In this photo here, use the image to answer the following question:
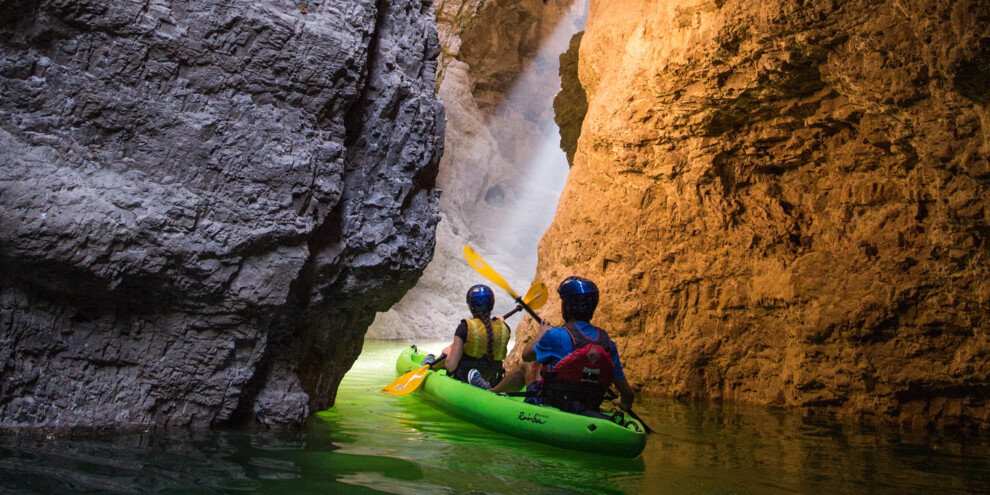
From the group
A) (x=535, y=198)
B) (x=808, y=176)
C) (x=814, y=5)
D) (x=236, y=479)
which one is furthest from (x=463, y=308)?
(x=236, y=479)

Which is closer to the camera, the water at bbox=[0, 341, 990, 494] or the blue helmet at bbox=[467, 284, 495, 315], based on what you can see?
the water at bbox=[0, 341, 990, 494]

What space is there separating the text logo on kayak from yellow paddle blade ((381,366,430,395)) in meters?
1.73

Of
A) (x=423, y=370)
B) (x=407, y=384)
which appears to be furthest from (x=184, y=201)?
(x=423, y=370)

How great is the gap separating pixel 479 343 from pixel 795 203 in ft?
13.9

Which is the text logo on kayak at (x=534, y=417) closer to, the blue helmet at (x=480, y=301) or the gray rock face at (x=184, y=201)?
the gray rock face at (x=184, y=201)

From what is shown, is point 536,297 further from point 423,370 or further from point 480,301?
point 423,370

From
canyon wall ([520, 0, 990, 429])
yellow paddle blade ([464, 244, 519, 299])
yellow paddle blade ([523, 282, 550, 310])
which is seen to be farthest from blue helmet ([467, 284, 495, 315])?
canyon wall ([520, 0, 990, 429])

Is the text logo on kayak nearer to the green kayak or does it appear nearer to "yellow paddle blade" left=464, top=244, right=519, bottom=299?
the green kayak

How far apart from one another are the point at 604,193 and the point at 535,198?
23.2m

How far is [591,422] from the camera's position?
424 centimetres

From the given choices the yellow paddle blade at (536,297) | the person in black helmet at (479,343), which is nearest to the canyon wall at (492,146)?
the yellow paddle blade at (536,297)

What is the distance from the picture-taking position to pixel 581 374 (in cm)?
434

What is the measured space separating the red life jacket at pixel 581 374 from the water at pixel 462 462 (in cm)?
37

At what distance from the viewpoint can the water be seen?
2930mm
